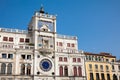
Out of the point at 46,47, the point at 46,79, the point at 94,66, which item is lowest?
the point at 46,79

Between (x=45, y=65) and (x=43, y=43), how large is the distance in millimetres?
6748

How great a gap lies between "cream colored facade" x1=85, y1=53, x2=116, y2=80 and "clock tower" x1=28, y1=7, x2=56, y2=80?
42.8 ft

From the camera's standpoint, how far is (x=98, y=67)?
62.5 m

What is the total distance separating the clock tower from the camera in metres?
53.1

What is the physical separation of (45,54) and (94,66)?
1791 centimetres

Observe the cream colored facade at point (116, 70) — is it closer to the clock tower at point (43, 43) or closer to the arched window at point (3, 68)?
the clock tower at point (43, 43)

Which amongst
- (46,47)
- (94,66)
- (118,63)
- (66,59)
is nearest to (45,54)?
(46,47)

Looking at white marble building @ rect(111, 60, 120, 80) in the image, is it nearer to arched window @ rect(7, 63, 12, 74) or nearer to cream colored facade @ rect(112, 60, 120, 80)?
cream colored facade @ rect(112, 60, 120, 80)

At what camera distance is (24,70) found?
5150 cm

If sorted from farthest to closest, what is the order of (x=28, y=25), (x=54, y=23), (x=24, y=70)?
(x=28, y=25)
(x=54, y=23)
(x=24, y=70)

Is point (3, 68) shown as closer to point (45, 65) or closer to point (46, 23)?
point (45, 65)

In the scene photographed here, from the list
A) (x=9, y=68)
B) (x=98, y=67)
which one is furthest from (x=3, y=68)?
(x=98, y=67)

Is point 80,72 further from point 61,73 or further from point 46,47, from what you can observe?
point 46,47

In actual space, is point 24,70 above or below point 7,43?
below
